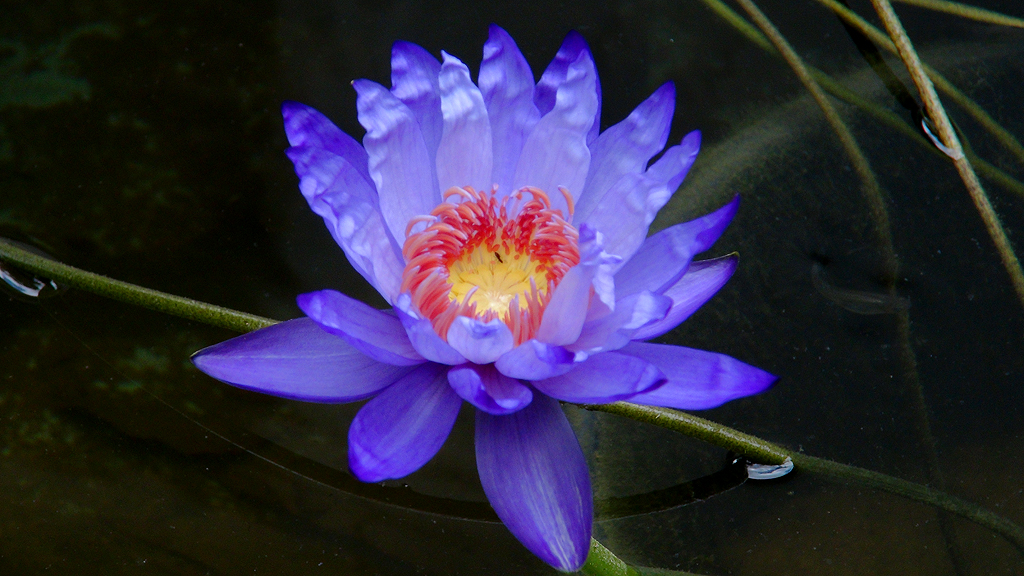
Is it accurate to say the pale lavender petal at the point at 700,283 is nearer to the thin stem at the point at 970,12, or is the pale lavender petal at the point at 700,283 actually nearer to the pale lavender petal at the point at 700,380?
the pale lavender petal at the point at 700,380

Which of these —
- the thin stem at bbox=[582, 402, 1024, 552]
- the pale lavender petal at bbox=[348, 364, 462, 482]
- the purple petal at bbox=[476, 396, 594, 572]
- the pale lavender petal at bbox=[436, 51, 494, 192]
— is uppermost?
the pale lavender petal at bbox=[436, 51, 494, 192]

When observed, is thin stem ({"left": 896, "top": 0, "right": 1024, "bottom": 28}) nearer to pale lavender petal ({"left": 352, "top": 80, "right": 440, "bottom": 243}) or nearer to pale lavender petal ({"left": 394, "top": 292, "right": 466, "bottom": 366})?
pale lavender petal ({"left": 352, "top": 80, "right": 440, "bottom": 243})

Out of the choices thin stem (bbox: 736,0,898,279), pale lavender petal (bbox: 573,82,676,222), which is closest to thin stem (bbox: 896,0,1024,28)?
thin stem (bbox: 736,0,898,279)

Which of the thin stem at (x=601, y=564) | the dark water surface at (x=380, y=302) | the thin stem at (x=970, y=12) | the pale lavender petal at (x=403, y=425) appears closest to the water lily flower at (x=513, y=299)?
the pale lavender petal at (x=403, y=425)

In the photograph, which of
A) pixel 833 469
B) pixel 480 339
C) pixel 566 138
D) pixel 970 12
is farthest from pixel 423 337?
pixel 970 12

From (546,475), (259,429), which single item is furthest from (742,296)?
(259,429)

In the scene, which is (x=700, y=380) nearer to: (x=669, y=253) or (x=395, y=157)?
(x=669, y=253)
